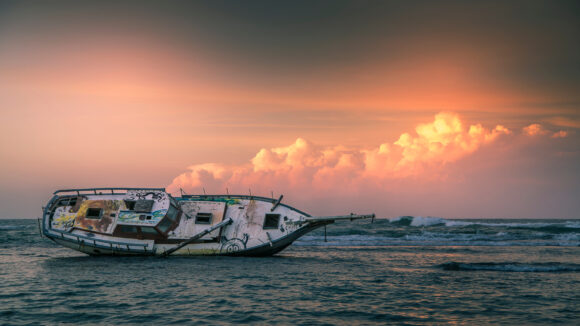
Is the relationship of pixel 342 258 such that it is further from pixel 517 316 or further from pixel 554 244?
pixel 554 244

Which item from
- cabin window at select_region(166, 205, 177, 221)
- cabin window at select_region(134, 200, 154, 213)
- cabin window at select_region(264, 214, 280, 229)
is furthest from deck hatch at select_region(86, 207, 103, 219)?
cabin window at select_region(264, 214, 280, 229)

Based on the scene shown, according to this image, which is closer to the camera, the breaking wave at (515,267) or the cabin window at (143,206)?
the breaking wave at (515,267)

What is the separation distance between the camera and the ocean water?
565 inches

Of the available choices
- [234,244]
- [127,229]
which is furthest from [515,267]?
[127,229]

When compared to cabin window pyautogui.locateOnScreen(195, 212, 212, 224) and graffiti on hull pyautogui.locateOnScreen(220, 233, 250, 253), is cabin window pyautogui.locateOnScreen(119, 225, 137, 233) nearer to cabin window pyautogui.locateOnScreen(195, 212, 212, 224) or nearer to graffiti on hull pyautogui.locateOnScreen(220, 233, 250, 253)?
cabin window pyautogui.locateOnScreen(195, 212, 212, 224)

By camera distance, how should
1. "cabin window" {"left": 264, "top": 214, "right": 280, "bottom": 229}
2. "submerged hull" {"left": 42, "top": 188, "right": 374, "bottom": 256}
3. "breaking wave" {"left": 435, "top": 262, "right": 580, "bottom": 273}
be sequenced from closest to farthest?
"breaking wave" {"left": 435, "top": 262, "right": 580, "bottom": 273}, "submerged hull" {"left": 42, "top": 188, "right": 374, "bottom": 256}, "cabin window" {"left": 264, "top": 214, "right": 280, "bottom": 229}

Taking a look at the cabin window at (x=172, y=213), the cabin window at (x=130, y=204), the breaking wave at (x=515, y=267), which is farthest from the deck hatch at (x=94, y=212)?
the breaking wave at (x=515, y=267)

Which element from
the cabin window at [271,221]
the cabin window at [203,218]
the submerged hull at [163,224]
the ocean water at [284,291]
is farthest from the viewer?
the cabin window at [203,218]

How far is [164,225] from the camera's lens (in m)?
31.9

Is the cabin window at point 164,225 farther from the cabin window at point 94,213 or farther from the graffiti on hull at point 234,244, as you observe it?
the cabin window at point 94,213

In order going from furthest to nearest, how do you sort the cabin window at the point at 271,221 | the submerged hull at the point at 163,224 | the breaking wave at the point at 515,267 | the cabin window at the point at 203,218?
the cabin window at the point at 203,218 < the cabin window at the point at 271,221 < the submerged hull at the point at 163,224 < the breaking wave at the point at 515,267

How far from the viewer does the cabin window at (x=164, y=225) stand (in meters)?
31.6

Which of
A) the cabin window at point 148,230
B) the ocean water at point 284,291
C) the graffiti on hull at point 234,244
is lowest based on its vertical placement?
the ocean water at point 284,291

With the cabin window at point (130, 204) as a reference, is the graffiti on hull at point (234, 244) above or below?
below
